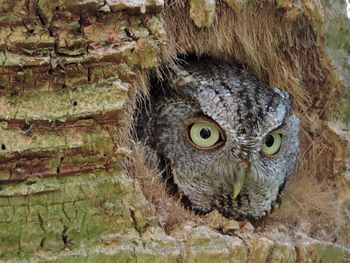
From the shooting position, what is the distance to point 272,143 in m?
2.88

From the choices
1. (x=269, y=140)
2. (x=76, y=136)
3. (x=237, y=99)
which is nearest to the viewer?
(x=76, y=136)

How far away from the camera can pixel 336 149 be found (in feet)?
9.52

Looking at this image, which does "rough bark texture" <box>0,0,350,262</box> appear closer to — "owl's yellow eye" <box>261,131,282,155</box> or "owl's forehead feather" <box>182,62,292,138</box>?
"owl's forehead feather" <box>182,62,292,138</box>

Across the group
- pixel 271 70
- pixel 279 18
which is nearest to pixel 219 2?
pixel 279 18

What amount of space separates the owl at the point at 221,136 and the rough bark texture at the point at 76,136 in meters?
0.67

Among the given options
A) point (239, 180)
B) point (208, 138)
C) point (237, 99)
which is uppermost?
point (237, 99)

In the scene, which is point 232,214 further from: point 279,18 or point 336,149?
point 279,18

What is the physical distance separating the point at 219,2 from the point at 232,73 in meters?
0.41

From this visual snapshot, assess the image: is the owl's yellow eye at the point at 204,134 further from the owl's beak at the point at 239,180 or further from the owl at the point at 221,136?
the owl's beak at the point at 239,180

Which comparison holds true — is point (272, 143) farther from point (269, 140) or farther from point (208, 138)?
point (208, 138)

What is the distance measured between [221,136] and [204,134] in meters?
0.07

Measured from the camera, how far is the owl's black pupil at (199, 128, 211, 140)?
273 centimetres

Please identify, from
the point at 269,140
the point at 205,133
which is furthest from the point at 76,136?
the point at 269,140

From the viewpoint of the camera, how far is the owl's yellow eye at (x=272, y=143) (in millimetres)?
2828
